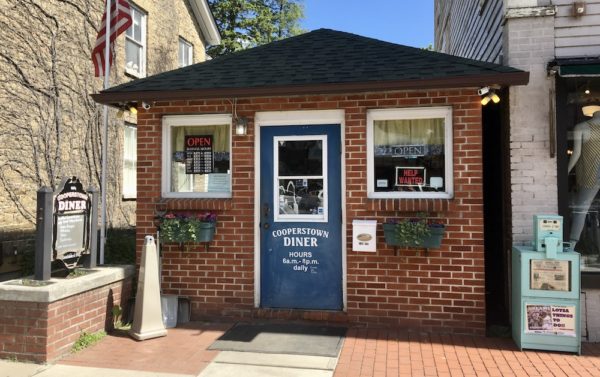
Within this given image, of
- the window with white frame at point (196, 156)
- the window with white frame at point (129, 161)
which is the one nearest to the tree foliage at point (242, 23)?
the window with white frame at point (129, 161)

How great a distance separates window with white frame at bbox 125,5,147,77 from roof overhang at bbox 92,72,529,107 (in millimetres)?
5528

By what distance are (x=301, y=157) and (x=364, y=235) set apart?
118 centimetres

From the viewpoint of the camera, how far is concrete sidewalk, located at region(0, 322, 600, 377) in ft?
13.7

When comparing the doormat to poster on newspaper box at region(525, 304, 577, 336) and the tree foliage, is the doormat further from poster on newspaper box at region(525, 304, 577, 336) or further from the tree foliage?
the tree foliage

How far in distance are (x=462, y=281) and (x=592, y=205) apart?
5.61ft

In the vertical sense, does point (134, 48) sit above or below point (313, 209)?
above

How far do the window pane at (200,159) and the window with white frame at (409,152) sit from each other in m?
1.79

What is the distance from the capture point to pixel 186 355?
15.1 feet

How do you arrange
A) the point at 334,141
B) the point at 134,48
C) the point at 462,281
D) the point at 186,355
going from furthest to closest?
the point at 134,48, the point at 334,141, the point at 462,281, the point at 186,355

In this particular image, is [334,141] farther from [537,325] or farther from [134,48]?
[134,48]

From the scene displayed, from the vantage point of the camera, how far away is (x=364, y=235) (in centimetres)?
534

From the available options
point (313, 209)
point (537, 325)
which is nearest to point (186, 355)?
point (313, 209)

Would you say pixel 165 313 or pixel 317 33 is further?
pixel 317 33

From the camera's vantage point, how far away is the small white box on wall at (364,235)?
532 centimetres
